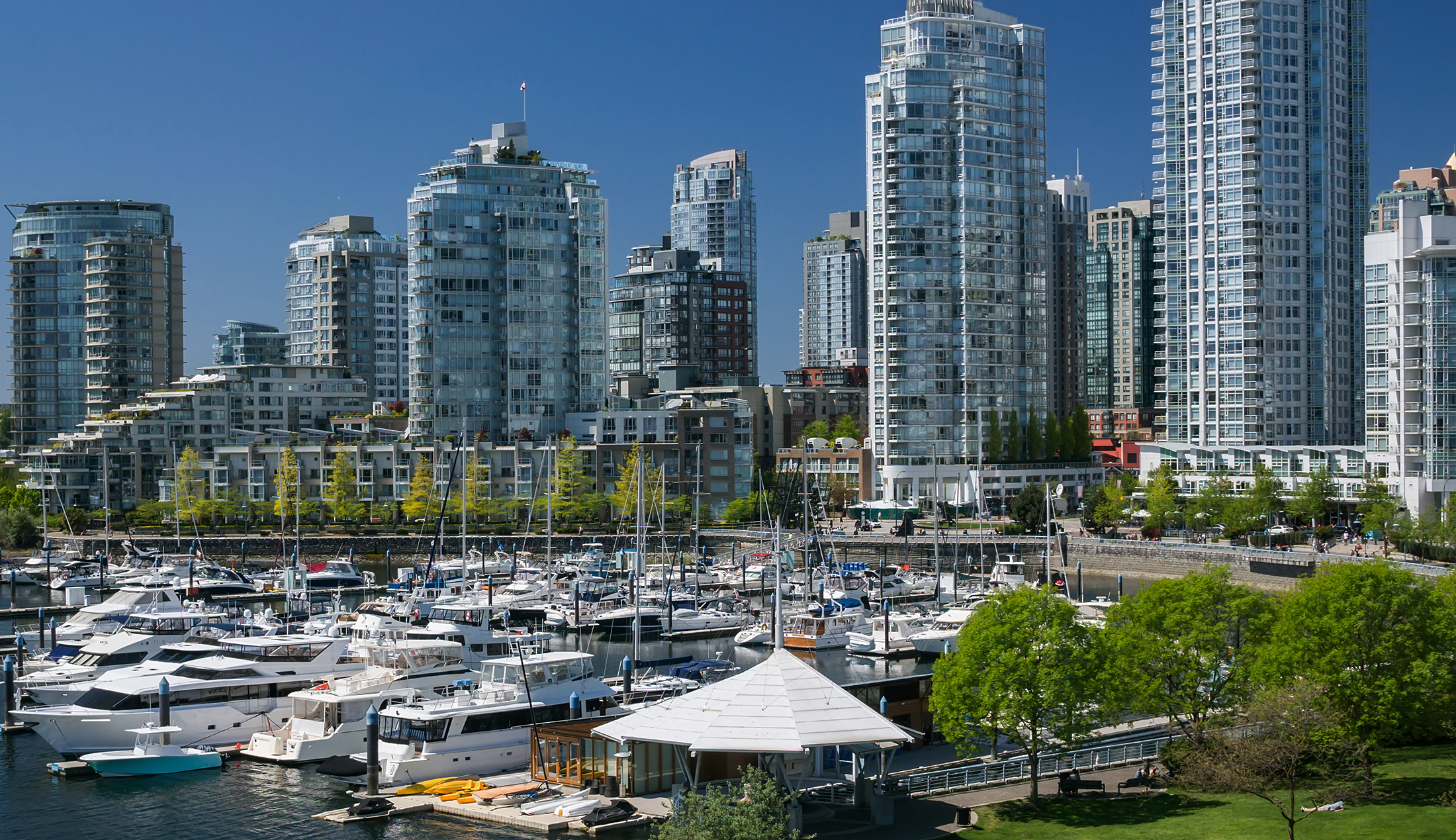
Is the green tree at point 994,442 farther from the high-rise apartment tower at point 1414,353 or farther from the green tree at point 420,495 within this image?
the green tree at point 420,495

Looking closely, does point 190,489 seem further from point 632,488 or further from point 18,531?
point 632,488

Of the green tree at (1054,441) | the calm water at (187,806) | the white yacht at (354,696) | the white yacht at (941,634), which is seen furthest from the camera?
the green tree at (1054,441)

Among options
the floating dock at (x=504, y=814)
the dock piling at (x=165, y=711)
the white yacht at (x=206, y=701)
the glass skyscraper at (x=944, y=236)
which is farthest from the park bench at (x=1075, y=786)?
the glass skyscraper at (x=944, y=236)

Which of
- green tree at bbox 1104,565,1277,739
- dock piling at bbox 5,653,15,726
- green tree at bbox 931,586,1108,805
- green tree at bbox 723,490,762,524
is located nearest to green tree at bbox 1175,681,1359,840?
green tree at bbox 1104,565,1277,739

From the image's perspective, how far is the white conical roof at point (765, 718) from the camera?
40594mm

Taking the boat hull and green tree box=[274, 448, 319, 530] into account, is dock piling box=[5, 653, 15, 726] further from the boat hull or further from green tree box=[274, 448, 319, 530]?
green tree box=[274, 448, 319, 530]

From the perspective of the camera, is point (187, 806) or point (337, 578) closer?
point (187, 806)

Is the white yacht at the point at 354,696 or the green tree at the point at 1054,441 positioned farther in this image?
the green tree at the point at 1054,441

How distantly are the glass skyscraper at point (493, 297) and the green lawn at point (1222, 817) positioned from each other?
134 metres

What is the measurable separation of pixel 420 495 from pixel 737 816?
418 ft

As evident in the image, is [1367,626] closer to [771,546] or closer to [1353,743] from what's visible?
[1353,743]

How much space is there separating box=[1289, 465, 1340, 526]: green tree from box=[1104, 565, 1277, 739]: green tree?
95.7 metres

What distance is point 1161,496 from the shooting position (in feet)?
485

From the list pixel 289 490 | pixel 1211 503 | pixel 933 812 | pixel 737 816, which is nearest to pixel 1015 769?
pixel 933 812
